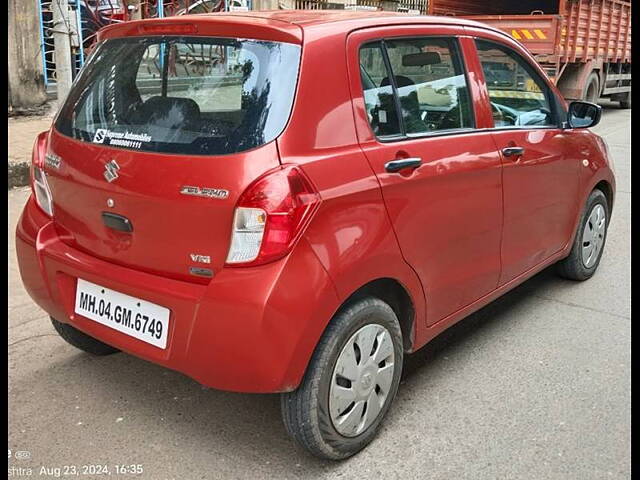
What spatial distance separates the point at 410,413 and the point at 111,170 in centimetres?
167

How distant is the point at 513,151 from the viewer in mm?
3498

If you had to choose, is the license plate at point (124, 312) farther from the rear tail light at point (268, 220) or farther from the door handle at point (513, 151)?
the door handle at point (513, 151)

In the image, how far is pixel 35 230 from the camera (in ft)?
9.66

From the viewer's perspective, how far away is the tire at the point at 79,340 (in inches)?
132

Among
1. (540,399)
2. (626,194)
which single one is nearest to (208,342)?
(540,399)

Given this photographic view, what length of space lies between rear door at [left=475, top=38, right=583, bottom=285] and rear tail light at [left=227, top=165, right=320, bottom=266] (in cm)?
147

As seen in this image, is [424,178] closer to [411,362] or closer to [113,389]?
[411,362]

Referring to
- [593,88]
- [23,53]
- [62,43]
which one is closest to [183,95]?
[62,43]

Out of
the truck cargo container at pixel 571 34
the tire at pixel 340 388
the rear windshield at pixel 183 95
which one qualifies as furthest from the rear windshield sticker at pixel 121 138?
the truck cargo container at pixel 571 34

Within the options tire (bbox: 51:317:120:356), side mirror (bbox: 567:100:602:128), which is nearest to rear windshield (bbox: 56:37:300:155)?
tire (bbox: 51:317:120:356)

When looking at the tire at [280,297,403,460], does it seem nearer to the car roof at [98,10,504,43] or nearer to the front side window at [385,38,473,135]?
the front side window at [385,38,473,135]

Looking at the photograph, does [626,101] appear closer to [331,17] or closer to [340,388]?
[331,17]

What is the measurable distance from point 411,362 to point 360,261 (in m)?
1.20

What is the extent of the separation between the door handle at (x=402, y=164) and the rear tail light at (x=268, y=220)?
51cm
